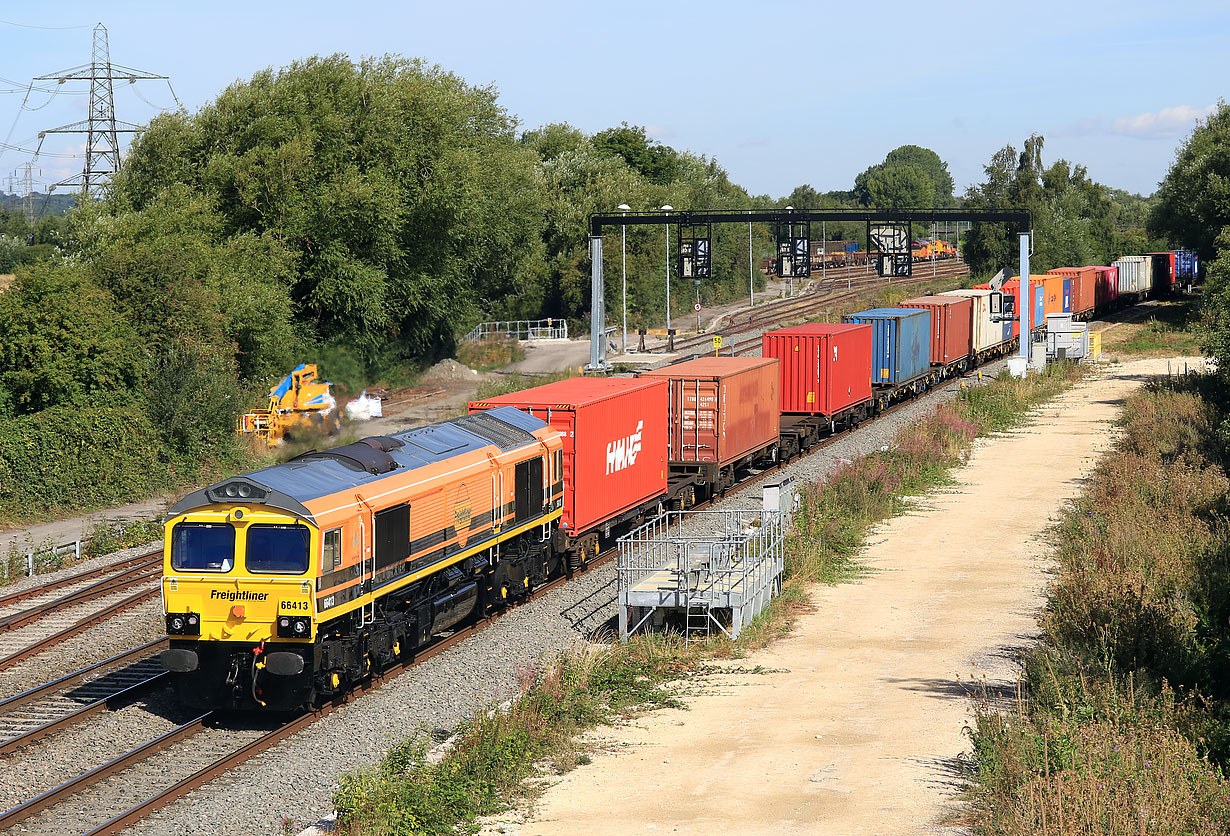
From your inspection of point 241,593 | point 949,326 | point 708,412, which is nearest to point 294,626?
point 241,593

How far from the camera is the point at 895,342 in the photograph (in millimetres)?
43938

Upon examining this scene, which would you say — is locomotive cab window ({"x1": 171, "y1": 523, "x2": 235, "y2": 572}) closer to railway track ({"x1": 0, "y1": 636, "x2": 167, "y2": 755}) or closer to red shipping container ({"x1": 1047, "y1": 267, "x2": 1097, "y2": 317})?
railway track ({"x1": 0, "y1": 636, "x2": 167, "y2": 755})

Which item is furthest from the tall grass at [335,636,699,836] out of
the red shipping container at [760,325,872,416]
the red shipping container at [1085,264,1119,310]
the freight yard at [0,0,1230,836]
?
the red shipping container at [1085,264,1119,310]

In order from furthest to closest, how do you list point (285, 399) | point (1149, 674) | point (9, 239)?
point (9, 239), point (285, 399), point (1149, 674)

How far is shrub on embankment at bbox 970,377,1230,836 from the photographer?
34.3ft

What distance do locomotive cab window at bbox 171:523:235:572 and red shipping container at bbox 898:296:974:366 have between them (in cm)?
3928

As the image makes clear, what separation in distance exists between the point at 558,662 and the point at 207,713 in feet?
15.6

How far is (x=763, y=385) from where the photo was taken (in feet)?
108

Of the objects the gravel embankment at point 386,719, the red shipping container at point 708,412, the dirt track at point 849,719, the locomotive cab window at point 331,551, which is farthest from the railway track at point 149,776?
the red shipping container at point 708,412

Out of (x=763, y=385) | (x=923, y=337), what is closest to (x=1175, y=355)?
(x=923, y=337)

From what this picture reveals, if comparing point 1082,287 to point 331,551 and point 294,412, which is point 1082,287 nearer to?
point 294,412

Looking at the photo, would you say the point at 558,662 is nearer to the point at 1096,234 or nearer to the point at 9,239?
the point at 9,239

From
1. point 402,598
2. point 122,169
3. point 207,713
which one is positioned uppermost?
point 122,169

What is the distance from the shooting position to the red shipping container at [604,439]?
75.7 ft
